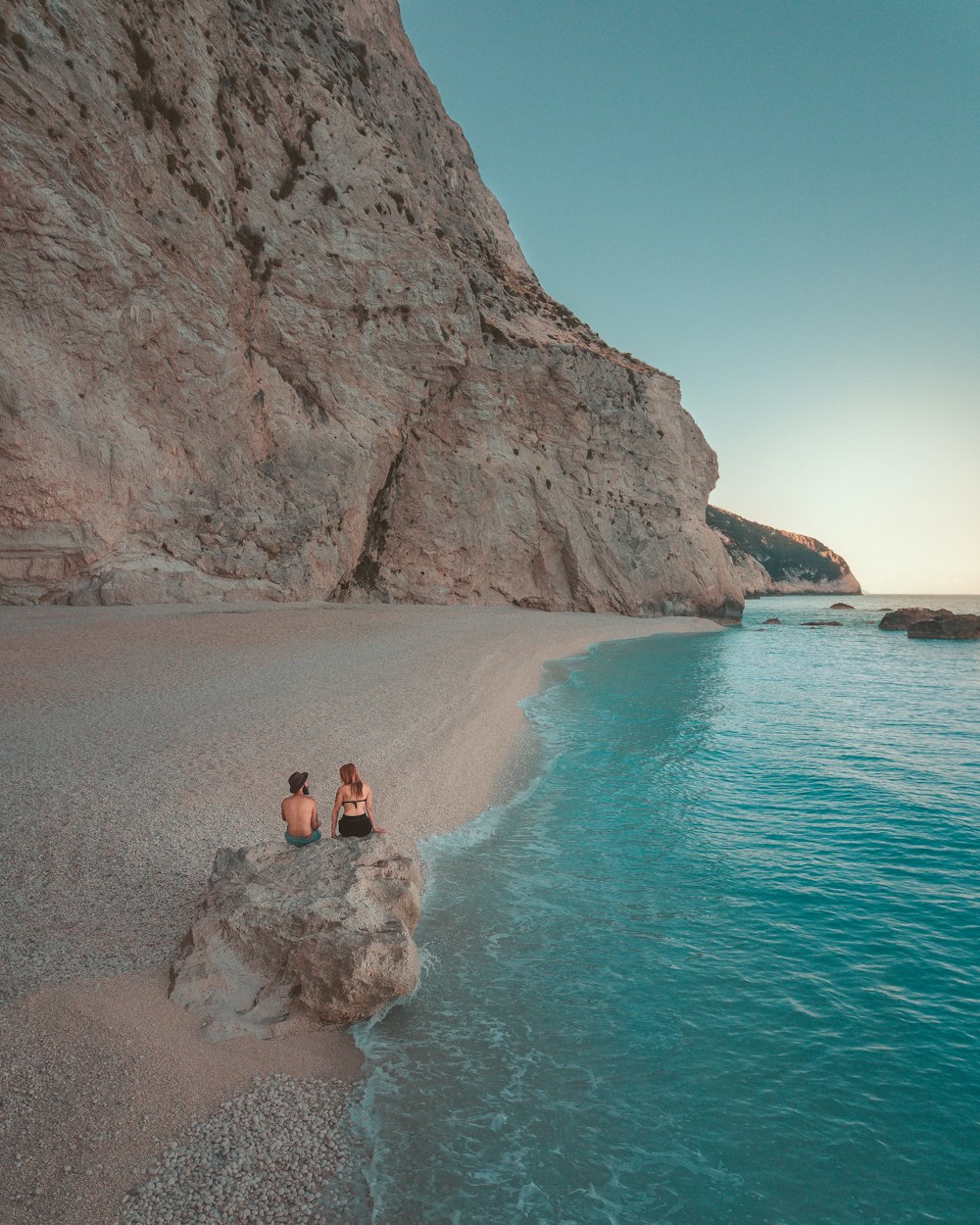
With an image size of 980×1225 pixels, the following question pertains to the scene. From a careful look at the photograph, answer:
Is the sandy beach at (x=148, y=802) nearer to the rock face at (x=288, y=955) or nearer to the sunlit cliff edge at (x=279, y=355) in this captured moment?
the rock face at (x=288, y=955)

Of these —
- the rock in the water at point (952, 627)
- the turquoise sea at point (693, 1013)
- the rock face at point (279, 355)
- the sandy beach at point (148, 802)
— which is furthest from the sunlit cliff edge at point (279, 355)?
the turquoise sea at point (693, 1013)

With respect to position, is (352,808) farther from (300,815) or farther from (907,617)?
(907,617)

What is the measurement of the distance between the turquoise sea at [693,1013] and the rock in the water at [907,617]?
45.8m

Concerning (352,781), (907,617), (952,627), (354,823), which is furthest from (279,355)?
(907,617)

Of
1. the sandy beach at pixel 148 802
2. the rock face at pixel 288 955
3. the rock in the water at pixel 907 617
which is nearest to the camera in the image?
the sandy beach at pixel 148 802

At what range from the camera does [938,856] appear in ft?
29.9

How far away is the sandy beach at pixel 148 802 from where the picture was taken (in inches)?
157

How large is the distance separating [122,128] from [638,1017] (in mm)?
28729

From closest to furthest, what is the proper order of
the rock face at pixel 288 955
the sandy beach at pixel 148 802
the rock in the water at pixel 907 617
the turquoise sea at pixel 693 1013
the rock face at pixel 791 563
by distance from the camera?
the sandy beach at pixel 148 802 < the turquoise sea at pixel 693 1013 < the rock face at pixel 288 955 < the rock in the water at pixel 907 617 < the rock face at pixel 791 563

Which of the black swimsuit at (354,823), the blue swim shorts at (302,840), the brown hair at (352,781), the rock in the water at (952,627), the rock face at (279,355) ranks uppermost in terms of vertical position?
the rock face at (279,355)

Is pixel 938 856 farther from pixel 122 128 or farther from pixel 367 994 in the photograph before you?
pixel 122 128

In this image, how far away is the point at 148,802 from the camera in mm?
8039

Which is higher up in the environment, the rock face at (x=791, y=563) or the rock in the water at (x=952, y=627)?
the rock face at (x=791, y=563)

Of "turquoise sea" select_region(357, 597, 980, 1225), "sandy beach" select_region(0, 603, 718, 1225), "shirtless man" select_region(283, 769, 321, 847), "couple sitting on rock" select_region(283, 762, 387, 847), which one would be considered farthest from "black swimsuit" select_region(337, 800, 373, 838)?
"sandy beach" select_region(0, 603, 718, 1225)
